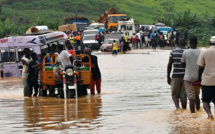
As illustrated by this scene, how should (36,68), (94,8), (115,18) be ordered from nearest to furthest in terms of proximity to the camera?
1. (36,68)
2. (115,18)
3. (94,8)

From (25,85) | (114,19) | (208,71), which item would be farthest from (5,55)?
(114,19)

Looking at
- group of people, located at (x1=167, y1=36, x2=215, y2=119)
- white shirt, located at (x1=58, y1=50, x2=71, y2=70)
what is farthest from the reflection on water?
group of people, located at (x1=167, y1=36, x2=215, y2=119)

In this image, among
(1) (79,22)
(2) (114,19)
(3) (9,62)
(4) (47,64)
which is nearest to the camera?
(4) (47,64)

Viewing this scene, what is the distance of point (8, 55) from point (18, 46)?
2.78ft

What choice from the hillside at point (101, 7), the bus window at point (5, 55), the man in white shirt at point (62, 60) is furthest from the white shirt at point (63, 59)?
the hillside at point (101, 7)

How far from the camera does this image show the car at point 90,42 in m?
57.3

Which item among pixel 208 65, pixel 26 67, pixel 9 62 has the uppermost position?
pixel 208 65

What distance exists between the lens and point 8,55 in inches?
1137

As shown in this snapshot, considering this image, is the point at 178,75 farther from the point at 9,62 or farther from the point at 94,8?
the point at 94,8

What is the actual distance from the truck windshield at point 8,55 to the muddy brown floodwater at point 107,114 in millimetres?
6136

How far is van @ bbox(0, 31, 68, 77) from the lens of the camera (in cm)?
2781

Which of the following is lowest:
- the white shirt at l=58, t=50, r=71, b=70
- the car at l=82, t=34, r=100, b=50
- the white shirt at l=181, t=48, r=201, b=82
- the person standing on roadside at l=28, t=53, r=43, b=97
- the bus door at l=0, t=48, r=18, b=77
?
the car at l=82, t=34, r=100, b=50

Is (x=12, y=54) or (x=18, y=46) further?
(x=12, y=54)

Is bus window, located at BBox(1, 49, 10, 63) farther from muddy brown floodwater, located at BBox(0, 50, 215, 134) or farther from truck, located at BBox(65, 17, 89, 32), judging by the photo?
truck, located at BBox(65, 17, 89, 32)
